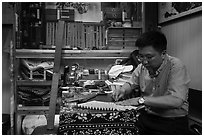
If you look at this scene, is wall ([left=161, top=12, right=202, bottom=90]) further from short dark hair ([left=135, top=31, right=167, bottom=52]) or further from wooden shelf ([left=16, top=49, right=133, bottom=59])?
short dark hair ([left=135, top=31, right=167, bottom=52])

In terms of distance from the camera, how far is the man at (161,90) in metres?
1.36

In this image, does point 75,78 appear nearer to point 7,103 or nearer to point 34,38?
point 34,38

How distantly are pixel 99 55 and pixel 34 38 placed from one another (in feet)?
2.78

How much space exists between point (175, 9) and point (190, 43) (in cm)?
51

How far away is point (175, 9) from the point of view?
259 centimetres

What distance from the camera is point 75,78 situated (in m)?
2.72

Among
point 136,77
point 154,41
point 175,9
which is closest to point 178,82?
point 154,41

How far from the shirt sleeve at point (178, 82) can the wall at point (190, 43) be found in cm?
73

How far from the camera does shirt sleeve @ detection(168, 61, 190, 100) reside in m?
1.37

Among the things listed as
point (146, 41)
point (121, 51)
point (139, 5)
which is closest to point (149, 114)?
point (146, 41)

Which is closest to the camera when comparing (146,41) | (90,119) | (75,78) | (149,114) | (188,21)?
(90,119)

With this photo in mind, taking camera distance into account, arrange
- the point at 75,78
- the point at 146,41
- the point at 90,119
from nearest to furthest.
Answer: the point at 90,119, the point at 146,41, the point at 75,78

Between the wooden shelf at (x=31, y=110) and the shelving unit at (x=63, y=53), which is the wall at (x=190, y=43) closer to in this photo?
the shelving unit at (x=63, y=53)

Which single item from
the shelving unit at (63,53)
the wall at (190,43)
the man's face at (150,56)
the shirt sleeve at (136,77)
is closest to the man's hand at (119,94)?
the shirt sleeve at (136,77)
